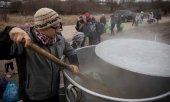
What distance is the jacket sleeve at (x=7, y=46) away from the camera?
2.18 meters

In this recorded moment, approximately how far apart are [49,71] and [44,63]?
85 millimetres

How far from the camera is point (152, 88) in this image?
2789 millimetres

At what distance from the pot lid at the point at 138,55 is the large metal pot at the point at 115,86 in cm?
8

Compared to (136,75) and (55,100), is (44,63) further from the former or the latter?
(136,75)

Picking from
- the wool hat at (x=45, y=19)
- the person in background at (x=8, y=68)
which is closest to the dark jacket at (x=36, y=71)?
the wool hat at (x=45, y=19)

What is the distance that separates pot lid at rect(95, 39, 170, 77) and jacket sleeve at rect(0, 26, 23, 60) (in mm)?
979

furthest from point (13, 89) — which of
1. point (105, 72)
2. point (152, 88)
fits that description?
point (152, 88)

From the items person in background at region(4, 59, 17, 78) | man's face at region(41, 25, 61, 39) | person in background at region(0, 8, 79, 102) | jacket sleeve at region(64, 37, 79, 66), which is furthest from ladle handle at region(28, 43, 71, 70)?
person in background at region(4, 59, 17, 78)

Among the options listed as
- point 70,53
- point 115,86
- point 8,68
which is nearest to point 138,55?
point 115,86

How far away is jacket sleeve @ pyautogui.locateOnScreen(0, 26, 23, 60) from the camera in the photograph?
218 centimetres

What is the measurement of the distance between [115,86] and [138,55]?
20.9 inches

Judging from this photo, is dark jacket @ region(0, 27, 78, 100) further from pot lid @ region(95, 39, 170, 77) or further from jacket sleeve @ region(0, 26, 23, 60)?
pot lid @ region(95, 39, 170, 77)

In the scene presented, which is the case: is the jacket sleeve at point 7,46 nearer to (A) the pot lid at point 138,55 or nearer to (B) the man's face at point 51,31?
(B) the man's face at point 51,31

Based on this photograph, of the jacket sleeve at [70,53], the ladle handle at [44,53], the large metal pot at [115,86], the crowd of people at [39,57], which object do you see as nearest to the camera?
the ladle handle at [44,53]
